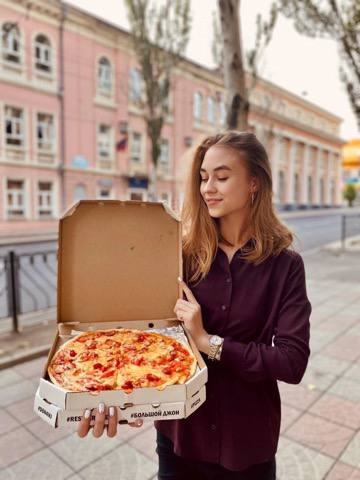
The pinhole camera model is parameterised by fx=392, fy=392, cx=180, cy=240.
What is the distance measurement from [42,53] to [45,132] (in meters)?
4.03

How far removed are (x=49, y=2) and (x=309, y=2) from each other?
14018 millimetres

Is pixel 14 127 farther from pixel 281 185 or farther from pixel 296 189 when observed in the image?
pixel 296 189

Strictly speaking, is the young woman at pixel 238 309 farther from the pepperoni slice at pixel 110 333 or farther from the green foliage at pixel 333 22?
the green foliage at pixel 333 22

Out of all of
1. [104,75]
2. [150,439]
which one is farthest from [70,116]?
[150,439]

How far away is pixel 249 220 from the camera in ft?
5.22

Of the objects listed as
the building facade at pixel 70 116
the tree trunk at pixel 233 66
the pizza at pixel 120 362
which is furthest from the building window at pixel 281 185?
the pizza at pixel 120 362

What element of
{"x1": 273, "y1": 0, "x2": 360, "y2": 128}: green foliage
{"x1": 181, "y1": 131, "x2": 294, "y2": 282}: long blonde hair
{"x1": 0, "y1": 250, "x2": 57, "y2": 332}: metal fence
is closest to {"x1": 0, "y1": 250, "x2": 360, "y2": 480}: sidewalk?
{"x1": 0, "y1": 250, "x2": 57, "y2": 332}: metal fence

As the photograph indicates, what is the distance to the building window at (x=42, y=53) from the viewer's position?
798 inches

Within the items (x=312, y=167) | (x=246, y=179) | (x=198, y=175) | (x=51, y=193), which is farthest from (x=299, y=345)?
(x=312, y=167)

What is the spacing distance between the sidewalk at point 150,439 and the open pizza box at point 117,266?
1.69 m

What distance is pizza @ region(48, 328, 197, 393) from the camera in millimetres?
1229

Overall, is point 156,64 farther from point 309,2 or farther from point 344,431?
point 344,431

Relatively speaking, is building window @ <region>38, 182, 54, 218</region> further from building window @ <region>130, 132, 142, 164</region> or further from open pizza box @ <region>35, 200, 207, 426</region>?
open pizza box @ <region>35, 200, 207, 426</region>

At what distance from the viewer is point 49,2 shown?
64.2ft
